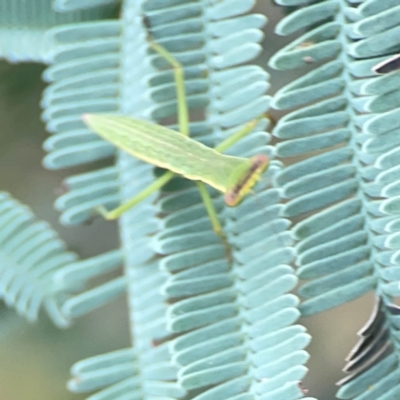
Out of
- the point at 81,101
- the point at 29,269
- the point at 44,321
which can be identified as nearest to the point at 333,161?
the point at 81,101

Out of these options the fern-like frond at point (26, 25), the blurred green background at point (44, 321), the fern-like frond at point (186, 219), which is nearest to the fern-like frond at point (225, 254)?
the fern-like frond at point (186, 219)

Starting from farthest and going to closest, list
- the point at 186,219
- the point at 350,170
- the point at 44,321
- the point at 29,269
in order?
the point at 44,321 < the point at 29,269 < the point at 186,219 < the point at 350,170

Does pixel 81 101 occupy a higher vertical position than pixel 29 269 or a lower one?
higher

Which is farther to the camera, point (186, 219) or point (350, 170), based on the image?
point (186, 219)

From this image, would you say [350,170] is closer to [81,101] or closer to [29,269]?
[81,101]

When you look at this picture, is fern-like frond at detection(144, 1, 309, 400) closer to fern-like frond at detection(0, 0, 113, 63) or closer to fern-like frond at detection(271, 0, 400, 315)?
fern-like frond at detection(271, 0, 400, 315)

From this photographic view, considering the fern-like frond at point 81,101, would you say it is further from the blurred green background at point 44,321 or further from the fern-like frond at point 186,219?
the blurred green background at point 44,321

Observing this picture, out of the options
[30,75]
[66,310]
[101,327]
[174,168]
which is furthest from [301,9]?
[101,327]
